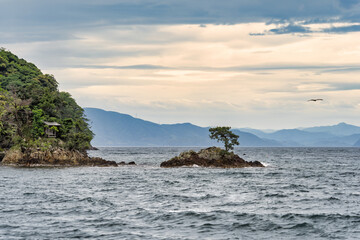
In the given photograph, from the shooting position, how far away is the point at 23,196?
122 ft

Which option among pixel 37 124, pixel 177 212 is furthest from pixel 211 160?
pixel 177 212

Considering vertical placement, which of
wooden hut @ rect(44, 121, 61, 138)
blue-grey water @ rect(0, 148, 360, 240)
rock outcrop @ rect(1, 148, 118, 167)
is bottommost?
blue-grey water @ rect(0, 148, 360, 240)

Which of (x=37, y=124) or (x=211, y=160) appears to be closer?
(x=211, y=160)

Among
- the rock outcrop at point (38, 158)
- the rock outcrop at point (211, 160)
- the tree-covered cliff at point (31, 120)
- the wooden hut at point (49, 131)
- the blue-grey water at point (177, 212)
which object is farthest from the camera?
the wooden hut at point (49, 131)

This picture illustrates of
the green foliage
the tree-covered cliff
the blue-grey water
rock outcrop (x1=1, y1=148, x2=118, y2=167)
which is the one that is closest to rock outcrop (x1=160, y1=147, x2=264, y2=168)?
rock outcrop (x1=1, y1=148, x2=118, y2=167)

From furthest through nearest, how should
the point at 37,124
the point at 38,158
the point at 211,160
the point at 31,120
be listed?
1. the point at 31,120
2. the point at 37,124
3. the point at 211,160
4. the point at 38,158

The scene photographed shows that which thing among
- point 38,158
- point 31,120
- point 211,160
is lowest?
point 38,158

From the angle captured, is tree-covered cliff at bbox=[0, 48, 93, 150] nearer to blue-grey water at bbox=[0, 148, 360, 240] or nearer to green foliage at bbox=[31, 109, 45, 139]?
green foliage at bbox=[31, 109, 45, 139]

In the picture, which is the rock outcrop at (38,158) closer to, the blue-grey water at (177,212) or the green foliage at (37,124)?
the green foliage at (37,124)

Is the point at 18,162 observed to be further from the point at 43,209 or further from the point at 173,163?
the point at 43,209

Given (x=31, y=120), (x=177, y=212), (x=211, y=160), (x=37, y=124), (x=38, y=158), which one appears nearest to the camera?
(x=177, y=212)

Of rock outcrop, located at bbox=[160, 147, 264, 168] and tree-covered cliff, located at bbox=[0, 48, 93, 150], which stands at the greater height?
tree-covered cliff, located at bbox=[0, 48, 93, 150]

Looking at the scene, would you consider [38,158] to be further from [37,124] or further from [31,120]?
[31,120]

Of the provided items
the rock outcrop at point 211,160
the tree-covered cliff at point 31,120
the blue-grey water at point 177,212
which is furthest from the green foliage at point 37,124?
the blue-grey water at point 177,212
